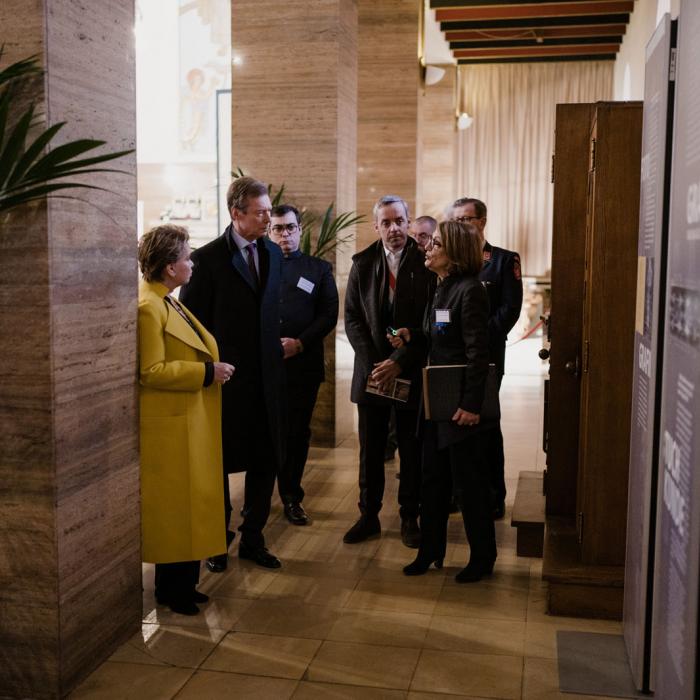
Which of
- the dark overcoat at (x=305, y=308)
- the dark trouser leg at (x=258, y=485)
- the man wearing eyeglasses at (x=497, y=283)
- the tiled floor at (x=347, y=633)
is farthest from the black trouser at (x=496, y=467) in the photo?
the dark trouser leg at (x=258, y=485)

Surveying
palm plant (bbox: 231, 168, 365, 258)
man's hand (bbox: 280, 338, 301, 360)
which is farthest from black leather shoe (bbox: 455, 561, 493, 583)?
palm plant (bbox: 231, 168, 365, 258)

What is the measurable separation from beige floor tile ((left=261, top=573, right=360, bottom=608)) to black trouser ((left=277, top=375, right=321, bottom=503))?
0.92 metres

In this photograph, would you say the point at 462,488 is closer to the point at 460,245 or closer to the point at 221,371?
the point at 460,245

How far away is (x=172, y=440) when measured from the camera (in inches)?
136

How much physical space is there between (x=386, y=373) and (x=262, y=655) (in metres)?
1.53

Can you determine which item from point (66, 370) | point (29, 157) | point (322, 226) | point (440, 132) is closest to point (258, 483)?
point (66, 370)

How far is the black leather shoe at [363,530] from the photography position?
4.56 m

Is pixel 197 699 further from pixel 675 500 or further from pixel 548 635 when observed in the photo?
pixel 675 500

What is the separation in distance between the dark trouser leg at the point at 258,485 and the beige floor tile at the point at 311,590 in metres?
0.28

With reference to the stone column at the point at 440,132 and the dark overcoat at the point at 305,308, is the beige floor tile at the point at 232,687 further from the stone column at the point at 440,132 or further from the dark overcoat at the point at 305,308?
the stone column at the point at 440,132

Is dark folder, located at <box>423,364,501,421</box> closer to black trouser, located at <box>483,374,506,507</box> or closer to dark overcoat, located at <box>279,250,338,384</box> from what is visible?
black trouser, located at <box>483,374,506,507</box>

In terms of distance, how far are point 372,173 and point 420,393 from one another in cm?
682

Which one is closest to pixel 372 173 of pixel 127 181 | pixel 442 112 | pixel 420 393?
pixel 442 112

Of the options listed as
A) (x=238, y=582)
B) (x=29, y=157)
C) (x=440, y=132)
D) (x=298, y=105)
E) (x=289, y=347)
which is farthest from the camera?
(x=440, y=132)
